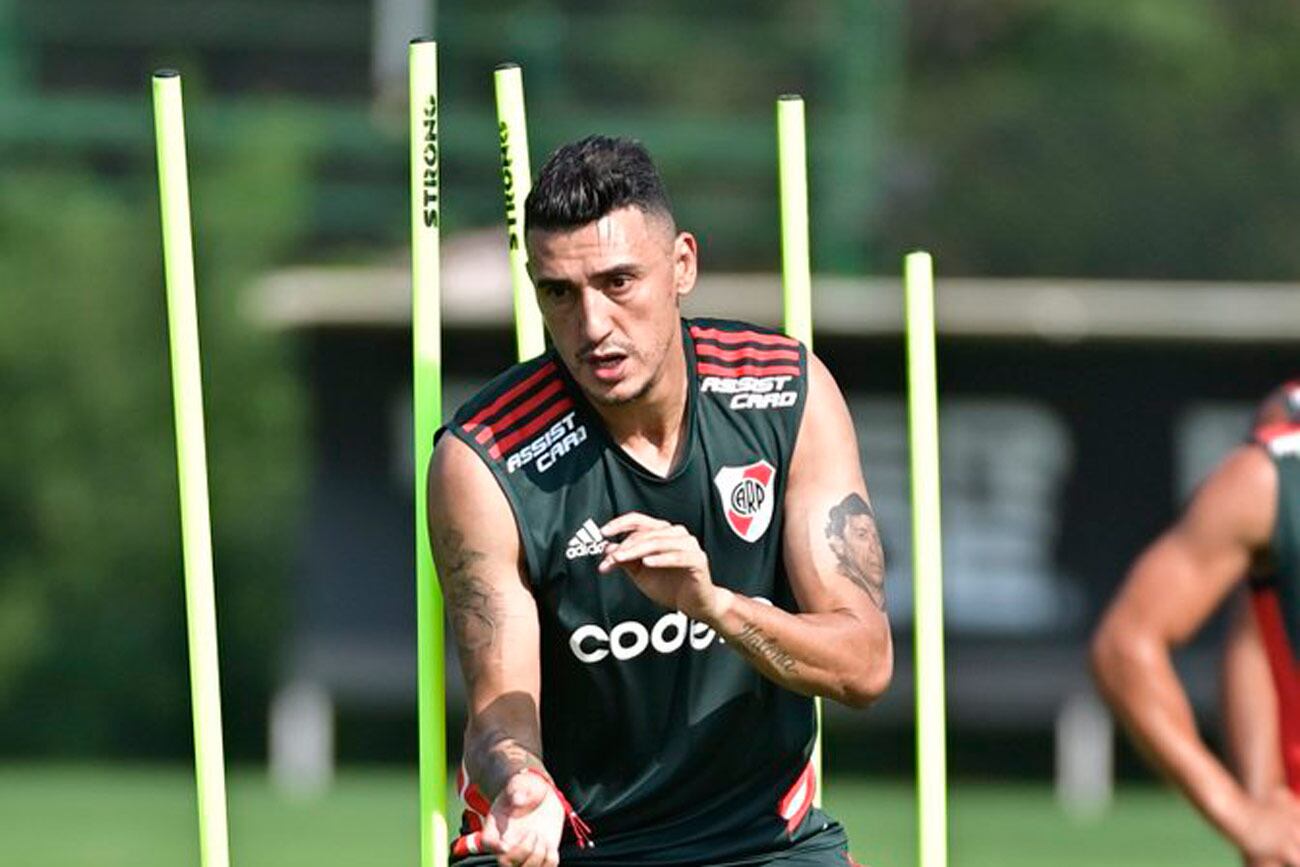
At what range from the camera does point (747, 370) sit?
6.88 meters

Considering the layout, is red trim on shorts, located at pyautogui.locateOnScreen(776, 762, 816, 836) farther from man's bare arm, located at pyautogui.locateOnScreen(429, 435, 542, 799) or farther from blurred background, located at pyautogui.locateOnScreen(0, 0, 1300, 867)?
blurred background, located at pyautogui.locateOnScreen(0, 0, 1300, 867)

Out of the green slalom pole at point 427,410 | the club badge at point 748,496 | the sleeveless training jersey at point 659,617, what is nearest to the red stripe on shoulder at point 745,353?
the sleeveless training jersey at point 659,617

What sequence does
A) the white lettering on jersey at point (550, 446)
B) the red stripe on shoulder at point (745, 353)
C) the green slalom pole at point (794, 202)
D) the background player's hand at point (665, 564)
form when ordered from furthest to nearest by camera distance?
the green slalom pole at point (794, 202) < the red stripe on shoulder at point (745, 353) < the white lettering on jersey at point (550, 446) < the background player's hand at point (665, 564)

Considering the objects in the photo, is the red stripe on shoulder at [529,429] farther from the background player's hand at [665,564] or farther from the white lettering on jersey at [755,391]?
the background player's hand at [665,564]

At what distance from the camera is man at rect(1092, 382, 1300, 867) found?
7102 mm

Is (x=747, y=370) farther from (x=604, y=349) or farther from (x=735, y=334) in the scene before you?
(x=604, y=349)

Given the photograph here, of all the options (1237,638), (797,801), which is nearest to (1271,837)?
(1237,638)

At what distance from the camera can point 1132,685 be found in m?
7.45

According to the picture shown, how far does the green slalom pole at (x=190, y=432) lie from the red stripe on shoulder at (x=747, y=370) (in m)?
1.20

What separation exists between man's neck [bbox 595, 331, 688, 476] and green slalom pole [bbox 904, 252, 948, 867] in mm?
564

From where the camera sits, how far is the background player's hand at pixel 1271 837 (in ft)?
23.0

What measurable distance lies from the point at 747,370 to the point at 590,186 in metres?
0.67

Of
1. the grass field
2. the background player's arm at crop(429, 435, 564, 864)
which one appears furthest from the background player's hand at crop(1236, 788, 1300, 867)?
the grass field

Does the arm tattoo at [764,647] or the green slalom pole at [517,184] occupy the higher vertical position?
the green slalom pole at [517,184]
